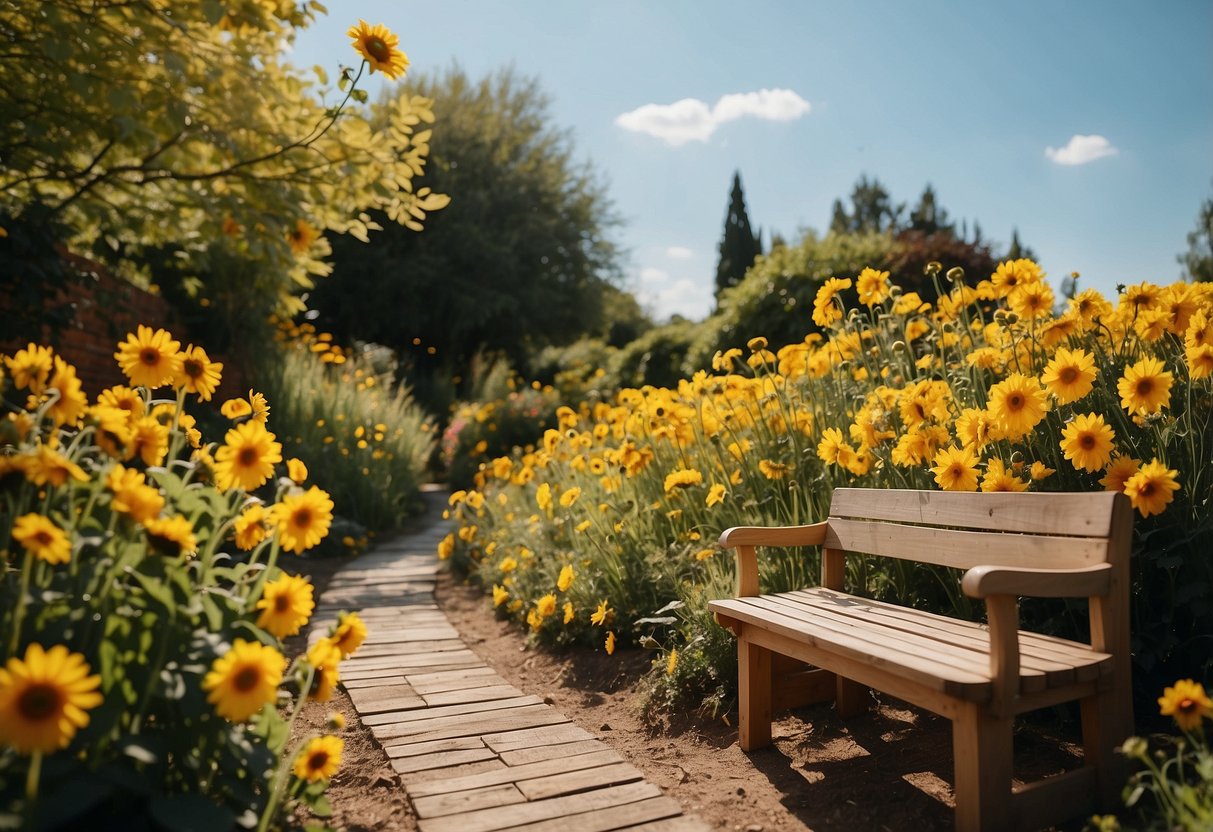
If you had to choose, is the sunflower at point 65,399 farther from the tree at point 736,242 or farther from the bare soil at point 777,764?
the tree at point 736,242

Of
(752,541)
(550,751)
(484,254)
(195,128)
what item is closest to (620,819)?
(550,751)

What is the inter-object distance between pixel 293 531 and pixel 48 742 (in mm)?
538

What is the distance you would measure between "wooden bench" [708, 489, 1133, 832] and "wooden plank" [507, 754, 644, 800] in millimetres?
464

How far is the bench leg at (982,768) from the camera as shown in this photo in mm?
1823

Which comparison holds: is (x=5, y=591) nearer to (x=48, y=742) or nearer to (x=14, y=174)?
(x=48, y=742)

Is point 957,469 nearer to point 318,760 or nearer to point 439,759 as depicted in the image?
point 439,759

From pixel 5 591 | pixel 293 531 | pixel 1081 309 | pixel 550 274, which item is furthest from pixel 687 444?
pixel 550 274

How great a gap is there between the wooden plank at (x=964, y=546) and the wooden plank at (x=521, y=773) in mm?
1107

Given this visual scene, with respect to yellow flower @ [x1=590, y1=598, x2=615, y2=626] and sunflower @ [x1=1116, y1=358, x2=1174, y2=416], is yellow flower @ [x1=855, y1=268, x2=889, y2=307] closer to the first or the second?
sunflower @ [x1=1116, y1=358, x2=1174, y2=416]

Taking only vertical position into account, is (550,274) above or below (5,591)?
above

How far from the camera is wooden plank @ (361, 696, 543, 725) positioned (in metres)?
2.84

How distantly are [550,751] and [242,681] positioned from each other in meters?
1.45

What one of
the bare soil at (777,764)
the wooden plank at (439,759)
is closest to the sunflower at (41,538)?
the bare soil at (777,764)

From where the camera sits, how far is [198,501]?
1707 mm
